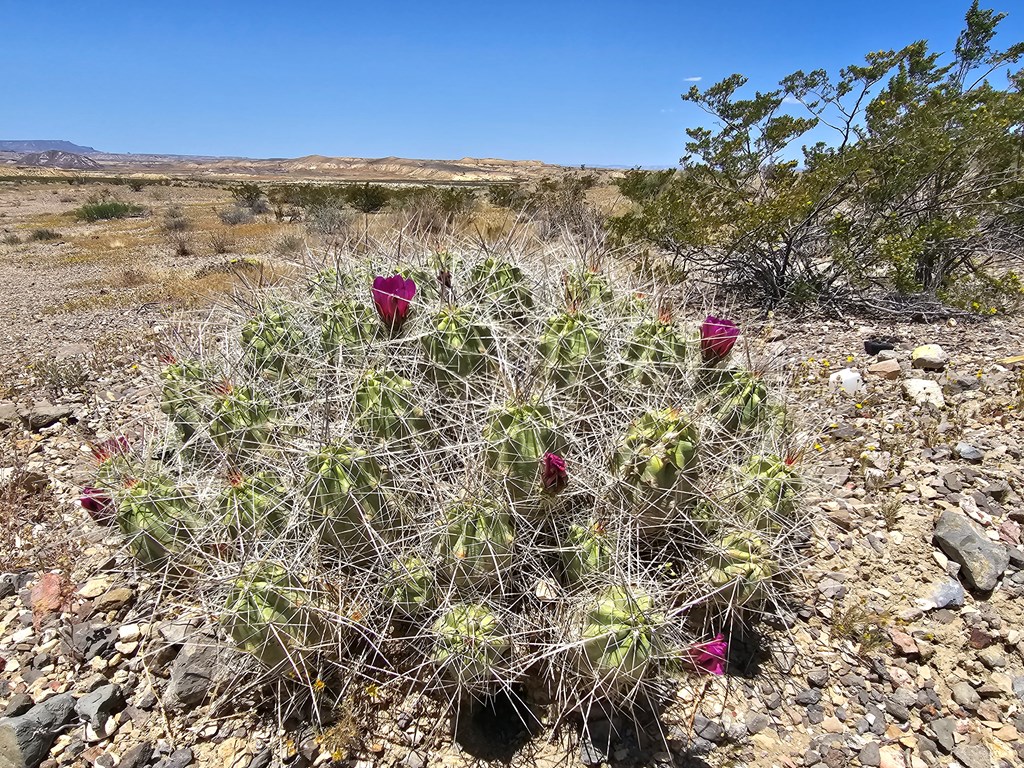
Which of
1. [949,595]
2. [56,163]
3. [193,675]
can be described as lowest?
[193,675]

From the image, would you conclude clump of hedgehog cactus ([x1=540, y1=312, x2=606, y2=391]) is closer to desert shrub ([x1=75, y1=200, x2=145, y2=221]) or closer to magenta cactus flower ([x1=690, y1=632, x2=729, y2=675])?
magenta cactus flower ([x1=690, y1=632, x2=729, y2=675])

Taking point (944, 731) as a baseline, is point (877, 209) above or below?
above

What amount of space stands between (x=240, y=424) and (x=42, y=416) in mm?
2919

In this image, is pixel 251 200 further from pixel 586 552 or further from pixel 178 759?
pixel 586 552

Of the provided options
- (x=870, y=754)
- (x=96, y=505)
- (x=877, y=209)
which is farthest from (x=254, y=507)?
(x=877, y=209)

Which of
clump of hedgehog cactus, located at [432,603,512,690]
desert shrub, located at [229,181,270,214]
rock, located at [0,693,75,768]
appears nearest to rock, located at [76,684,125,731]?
rock, located at [0,693,75,768]

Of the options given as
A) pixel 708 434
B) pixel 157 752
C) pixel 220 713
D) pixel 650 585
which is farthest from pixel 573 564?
pixel 157 752

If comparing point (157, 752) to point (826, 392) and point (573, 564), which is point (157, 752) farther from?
point (826, 392)

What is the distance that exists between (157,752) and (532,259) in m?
3.03

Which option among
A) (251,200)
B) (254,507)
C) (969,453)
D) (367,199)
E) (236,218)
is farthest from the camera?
(251,200)

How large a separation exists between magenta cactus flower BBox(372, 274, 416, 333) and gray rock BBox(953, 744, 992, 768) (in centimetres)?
272

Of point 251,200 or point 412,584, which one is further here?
point 251,200

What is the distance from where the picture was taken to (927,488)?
9.56 feet

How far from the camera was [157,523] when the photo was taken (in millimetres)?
2207
